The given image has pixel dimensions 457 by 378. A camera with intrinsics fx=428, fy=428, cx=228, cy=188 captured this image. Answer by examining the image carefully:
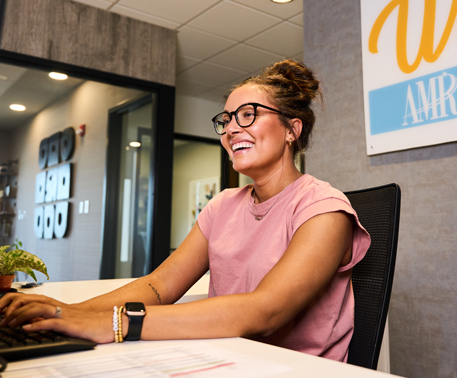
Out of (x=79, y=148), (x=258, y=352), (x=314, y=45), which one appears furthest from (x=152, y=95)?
(x=258, y=352)

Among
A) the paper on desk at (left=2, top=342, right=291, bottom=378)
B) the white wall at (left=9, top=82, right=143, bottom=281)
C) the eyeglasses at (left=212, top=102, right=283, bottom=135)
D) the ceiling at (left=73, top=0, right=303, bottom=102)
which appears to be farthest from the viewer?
the ceiling at (left=73, top=0, right=303, bottom=102)

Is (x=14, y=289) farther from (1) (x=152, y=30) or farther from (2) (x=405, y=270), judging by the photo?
(1) (x=152, y=30)

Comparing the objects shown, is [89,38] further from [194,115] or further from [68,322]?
[68,322]

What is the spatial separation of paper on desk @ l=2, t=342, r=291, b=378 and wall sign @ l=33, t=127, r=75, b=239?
273 cm

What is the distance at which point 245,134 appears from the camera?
47.0 inches

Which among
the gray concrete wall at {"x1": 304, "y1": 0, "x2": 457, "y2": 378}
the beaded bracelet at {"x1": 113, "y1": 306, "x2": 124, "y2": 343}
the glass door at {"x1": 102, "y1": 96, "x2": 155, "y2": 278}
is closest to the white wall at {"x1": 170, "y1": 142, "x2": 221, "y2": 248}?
the glass door at {"x1": 102, "y1": 96, "x2": 155, "y2": 278}

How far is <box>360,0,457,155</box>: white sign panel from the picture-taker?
176 centimetres

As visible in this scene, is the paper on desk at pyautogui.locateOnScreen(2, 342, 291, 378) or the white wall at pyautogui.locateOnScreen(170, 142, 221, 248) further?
the white wall at pyautogui.locateOnScreen(170, 142, 221, 248)

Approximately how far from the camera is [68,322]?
0.65 m

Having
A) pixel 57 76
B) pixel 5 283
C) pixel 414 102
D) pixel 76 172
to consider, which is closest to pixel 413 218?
pixel 414 102

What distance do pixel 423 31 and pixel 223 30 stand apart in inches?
76.3

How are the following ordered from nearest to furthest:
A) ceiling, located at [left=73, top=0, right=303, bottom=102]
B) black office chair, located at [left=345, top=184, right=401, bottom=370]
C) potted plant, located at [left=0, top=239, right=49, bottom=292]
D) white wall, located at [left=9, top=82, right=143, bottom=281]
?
black office chair, located at [left=345, top=184, right=401, bottom=370]
potted plant, located at [left=0, top=239, right=49, bottom=292]
white wall, located at [left=9, top=82, right=143, bottom=281]
ceiling, located at [left=73, top=0, right=303, bottom=102]

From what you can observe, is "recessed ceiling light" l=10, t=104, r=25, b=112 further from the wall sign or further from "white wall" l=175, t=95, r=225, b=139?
"white wall" l=175, t=95, r=225, b=139

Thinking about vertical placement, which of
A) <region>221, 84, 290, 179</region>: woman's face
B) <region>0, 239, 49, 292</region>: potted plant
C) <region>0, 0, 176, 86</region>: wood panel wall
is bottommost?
<region>0, 239, 49, 292</region>: potted plant
